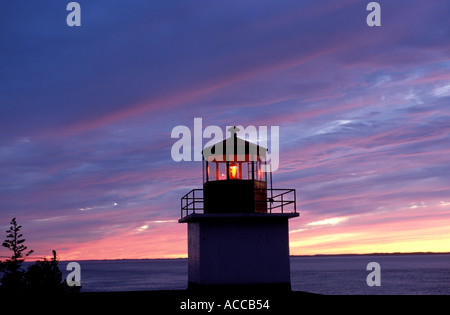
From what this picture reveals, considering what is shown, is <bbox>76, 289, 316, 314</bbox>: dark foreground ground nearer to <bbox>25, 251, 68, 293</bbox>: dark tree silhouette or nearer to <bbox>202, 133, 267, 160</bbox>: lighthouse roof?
<bbox>202, 133, 267, 160</bbox>: lighthouse roof

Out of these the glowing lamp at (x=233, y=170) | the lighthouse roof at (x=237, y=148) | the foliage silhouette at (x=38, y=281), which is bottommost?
the foliage silhouette at (x=38, y=281)

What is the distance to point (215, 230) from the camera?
1942cm

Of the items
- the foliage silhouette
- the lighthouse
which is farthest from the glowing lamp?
the foliage silhouette

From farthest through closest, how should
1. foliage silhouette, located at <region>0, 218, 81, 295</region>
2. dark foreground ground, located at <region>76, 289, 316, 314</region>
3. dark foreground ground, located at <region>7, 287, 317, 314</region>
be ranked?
foliage silhouette, located at <region>0, 218, 81, 295</region>, dark foreground ground, located at <region>76, 289, 316, 314</region>, dark foreground ground, located at <region>7, 287, 317, 314</region>

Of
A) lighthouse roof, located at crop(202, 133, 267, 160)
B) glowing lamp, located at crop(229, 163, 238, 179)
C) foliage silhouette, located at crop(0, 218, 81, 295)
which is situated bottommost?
Answer: foliage silhouette, located at crop(0, 218, 81, 295)

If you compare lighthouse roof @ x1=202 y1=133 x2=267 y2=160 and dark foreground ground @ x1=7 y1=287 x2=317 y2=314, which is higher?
lighthouse roof @ x1=202 y1=133 x2=267 y2=160

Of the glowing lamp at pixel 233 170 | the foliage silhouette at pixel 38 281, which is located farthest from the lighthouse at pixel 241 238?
Answer: the foliage silhouette at pixel 38 281

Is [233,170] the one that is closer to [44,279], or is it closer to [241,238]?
[241,238]
